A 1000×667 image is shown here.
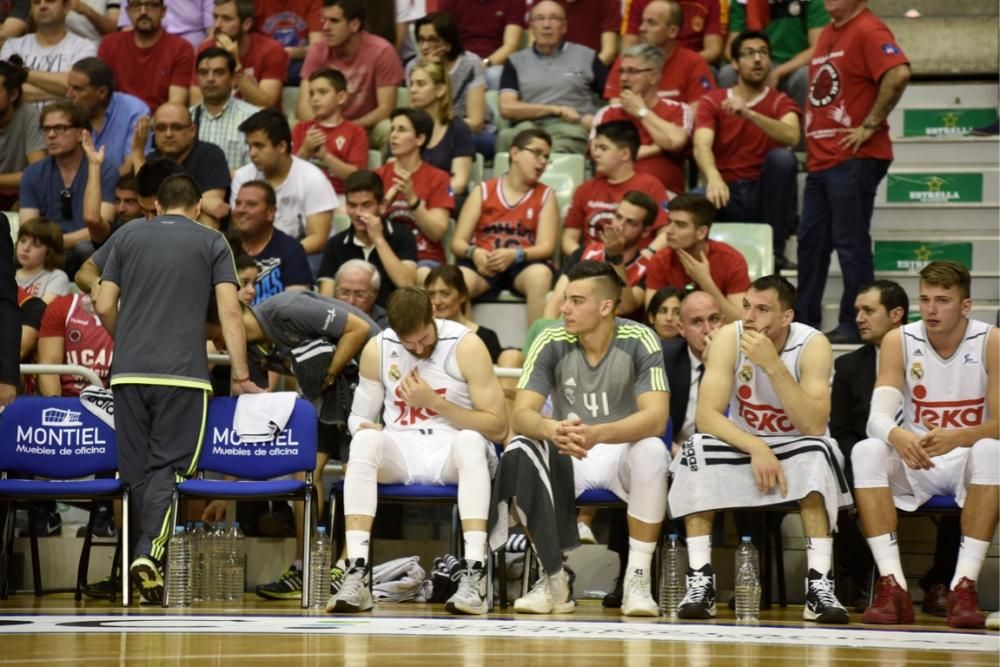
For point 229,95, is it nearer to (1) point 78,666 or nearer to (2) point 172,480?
(2) point 172,480

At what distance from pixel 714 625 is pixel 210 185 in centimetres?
470

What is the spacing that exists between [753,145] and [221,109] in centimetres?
345

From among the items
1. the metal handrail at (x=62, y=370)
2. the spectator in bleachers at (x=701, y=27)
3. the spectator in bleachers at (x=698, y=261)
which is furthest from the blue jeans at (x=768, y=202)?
the metal handrail at (x=62, y=370)

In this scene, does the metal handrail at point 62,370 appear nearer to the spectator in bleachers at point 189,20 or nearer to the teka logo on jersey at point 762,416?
the teka logo on jersey at point 762,416

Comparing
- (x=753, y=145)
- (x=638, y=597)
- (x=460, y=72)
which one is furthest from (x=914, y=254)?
(x=638, y=597)

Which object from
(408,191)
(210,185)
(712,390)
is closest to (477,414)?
(712,390)

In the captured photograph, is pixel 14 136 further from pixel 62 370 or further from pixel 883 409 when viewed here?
pixel 883 409

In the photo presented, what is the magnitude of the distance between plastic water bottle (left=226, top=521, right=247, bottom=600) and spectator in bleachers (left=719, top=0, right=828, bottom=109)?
5067 mm

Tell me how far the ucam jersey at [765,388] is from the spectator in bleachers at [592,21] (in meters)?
4.80

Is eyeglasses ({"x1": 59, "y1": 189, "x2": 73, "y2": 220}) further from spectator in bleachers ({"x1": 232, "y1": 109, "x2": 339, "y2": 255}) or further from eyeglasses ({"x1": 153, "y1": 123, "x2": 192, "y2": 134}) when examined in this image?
spectator in bleachers ({"x1": 232, "y1": 109, "x2": 339, "y2": 255})

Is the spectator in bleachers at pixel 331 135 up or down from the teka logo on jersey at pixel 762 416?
up

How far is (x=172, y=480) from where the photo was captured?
712 cm

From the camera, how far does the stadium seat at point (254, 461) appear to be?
6941mm

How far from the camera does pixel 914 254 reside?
33.3ft
